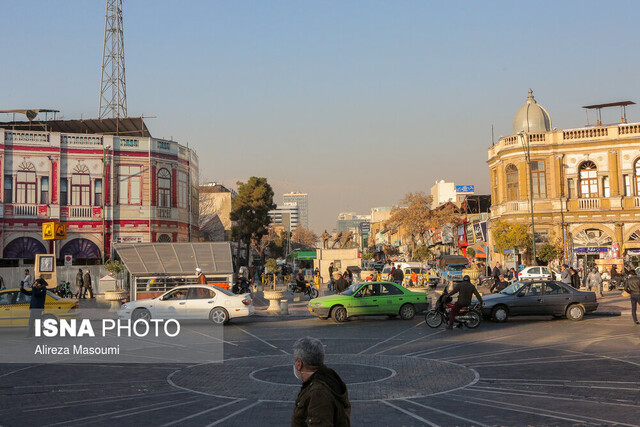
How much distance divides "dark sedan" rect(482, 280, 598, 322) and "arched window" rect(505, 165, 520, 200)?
32.1 metres

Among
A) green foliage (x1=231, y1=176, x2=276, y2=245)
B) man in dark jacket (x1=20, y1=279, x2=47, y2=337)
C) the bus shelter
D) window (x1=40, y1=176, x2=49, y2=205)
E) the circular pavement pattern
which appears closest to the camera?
→ the circular pavement pattern

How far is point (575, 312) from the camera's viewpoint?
2194cm

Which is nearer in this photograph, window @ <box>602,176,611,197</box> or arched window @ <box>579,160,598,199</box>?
window @ <box>602,176,611,197</box>

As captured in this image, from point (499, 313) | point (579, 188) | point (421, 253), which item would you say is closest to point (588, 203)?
point (579, 188)

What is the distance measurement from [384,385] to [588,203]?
44.8 meters

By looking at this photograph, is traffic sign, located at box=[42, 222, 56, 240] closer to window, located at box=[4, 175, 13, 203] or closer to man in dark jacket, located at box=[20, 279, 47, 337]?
window, located at box=[4, 175, 13, 203]

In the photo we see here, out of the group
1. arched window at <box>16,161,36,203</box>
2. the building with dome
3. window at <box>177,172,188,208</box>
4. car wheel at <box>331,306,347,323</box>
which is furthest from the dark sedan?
arched window at <box>16,161,36,203</box>

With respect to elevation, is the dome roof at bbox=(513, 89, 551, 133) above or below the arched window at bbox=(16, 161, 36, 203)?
above

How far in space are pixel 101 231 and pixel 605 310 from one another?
113ft

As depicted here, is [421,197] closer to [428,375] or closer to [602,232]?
[602,232]

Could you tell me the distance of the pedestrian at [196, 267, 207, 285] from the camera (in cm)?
2673

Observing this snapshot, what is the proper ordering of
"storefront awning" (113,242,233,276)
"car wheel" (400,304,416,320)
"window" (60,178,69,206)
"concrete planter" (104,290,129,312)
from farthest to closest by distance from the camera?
"window" (60,178,69,206)
"storefront awning" (113,242,233,276)
"concrete planter" (104,290,129,312)
"car wheel" (400,304,416,320)

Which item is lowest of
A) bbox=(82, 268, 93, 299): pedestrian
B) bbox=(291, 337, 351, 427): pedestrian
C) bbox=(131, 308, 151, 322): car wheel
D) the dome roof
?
bbox=(131, 308, 151, 322): car wheel

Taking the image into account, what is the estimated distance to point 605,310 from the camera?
81.9ft
